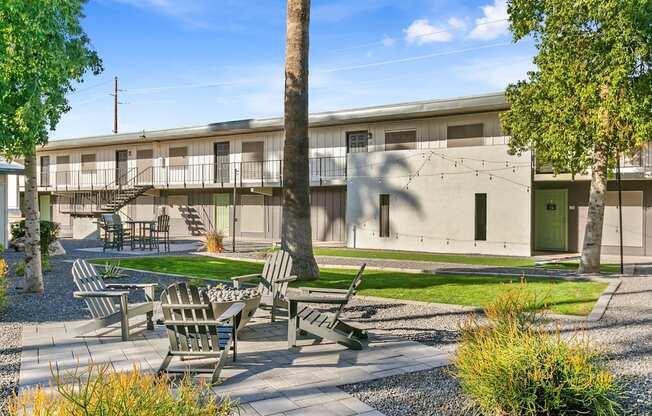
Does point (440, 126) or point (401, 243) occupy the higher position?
point (440, 126)

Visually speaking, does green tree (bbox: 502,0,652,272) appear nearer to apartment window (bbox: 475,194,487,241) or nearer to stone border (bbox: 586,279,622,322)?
stone border (bbox: 586,279,622,322)

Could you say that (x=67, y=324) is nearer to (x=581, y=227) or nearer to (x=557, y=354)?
(x=557, y=354)

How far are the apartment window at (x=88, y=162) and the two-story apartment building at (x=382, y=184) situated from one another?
1318 mm

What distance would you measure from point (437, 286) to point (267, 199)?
1611cm

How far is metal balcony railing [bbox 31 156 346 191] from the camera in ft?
77.9

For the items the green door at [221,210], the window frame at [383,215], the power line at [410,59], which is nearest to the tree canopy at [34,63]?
the window frame at [383,215]

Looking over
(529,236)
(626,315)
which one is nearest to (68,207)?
(529,236)

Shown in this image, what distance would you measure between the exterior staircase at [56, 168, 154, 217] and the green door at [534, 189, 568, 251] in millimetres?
18571

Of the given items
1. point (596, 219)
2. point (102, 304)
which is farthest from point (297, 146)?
point (596, 219)

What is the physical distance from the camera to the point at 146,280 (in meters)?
11.1

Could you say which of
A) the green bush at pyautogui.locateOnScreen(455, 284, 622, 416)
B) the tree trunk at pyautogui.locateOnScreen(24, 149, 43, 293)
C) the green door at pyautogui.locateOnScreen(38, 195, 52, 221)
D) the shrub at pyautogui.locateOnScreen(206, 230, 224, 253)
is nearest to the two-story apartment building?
the shrub at pyautogui.locateOnScreen(206, 230, 224, 253)

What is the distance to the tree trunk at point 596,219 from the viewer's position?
12805 mm

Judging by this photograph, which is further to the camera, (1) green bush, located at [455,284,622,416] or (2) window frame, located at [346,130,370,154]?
(2) window frame, located at [346,130,370,154]

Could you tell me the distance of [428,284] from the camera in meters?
10.9
